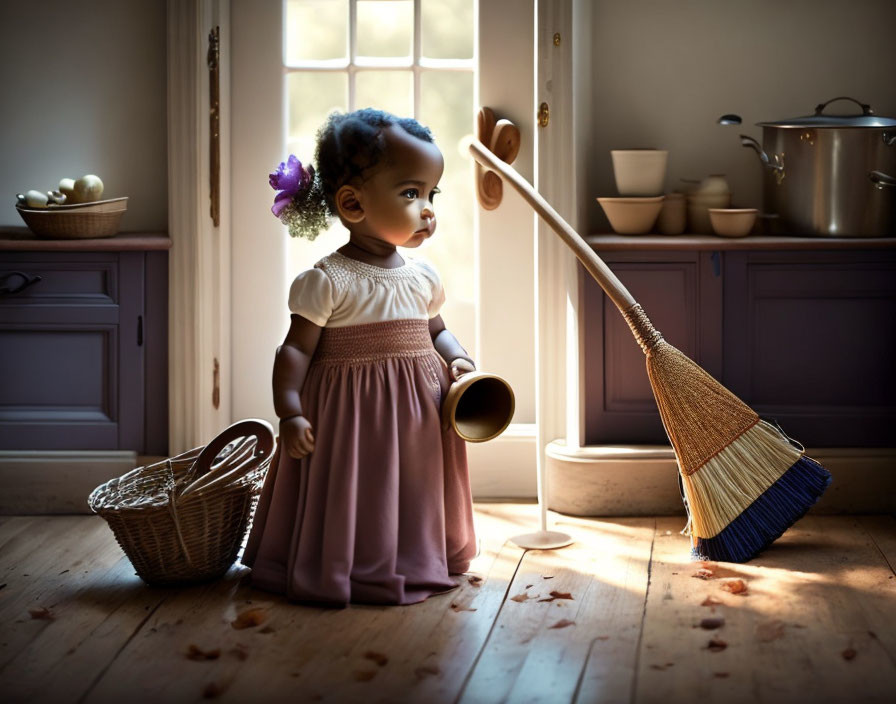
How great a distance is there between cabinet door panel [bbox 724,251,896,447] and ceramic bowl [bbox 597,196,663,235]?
0.83 feet

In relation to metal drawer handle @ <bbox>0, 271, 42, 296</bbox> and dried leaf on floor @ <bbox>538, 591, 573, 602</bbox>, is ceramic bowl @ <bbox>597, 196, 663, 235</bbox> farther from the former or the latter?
metal drawer handle @ <bbox>0, 271, 42, 296</bbox>

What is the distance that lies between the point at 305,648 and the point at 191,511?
0.49m

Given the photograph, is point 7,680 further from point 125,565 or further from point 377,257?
point 377,257

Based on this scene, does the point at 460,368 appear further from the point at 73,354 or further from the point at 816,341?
the point at 73,354

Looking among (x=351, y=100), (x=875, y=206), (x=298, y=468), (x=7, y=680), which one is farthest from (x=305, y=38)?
(x=7, y=680)

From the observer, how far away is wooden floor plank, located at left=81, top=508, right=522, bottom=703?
2199 millimetres

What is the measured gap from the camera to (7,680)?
2.25m

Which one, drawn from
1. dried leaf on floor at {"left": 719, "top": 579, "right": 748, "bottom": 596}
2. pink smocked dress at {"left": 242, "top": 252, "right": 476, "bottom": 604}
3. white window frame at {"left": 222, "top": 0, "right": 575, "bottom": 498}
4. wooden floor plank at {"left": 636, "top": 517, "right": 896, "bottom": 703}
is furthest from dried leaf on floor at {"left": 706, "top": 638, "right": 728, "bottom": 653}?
white window frame at {"left": 222, "top": 0, "right": 575, "bottom": 498}

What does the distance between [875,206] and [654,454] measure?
0.91 m

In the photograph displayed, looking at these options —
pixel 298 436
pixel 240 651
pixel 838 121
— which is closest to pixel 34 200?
pixel 298 436

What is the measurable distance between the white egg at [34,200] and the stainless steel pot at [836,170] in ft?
6.17

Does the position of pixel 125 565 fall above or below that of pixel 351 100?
below

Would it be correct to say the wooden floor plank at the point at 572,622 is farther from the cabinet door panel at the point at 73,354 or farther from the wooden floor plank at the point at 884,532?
the cabinet door panel at the point at 73,354

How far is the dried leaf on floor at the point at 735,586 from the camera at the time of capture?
270 cm
